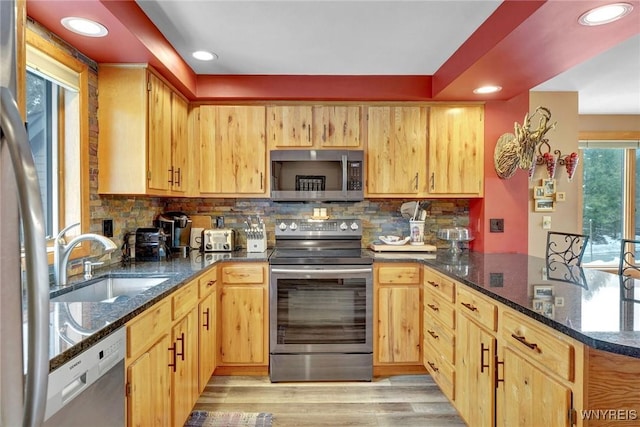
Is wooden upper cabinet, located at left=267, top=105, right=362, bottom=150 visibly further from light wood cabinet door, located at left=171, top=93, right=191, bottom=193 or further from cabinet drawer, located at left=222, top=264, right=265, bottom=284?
cabinet drawer, located at left=222, top=264, right=265, bottom=284

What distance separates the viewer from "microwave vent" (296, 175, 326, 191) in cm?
303

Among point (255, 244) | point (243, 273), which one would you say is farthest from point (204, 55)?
point (243, 273)

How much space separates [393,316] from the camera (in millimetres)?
2701

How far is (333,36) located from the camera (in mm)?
2221

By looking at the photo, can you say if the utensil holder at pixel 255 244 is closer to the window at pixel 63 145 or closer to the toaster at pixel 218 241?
the toaster at pixel 218 241

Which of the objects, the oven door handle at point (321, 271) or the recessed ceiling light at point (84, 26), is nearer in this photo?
the recessed ceiling light at point (84, 26)

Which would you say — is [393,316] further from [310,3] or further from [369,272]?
[310,3]

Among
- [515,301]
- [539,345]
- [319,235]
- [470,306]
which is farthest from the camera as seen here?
[319,235]

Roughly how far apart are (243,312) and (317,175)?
1232 mm

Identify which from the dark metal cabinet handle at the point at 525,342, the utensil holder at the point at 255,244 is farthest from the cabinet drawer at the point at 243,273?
the dark metal cabinet handle at the point at 525,342

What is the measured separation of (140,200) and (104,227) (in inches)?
19.8

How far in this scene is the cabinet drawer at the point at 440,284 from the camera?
7.03 feet

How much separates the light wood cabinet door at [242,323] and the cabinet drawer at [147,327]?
0.93 meters

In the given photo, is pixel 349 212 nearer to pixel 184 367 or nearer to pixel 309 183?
pixel 309 183
